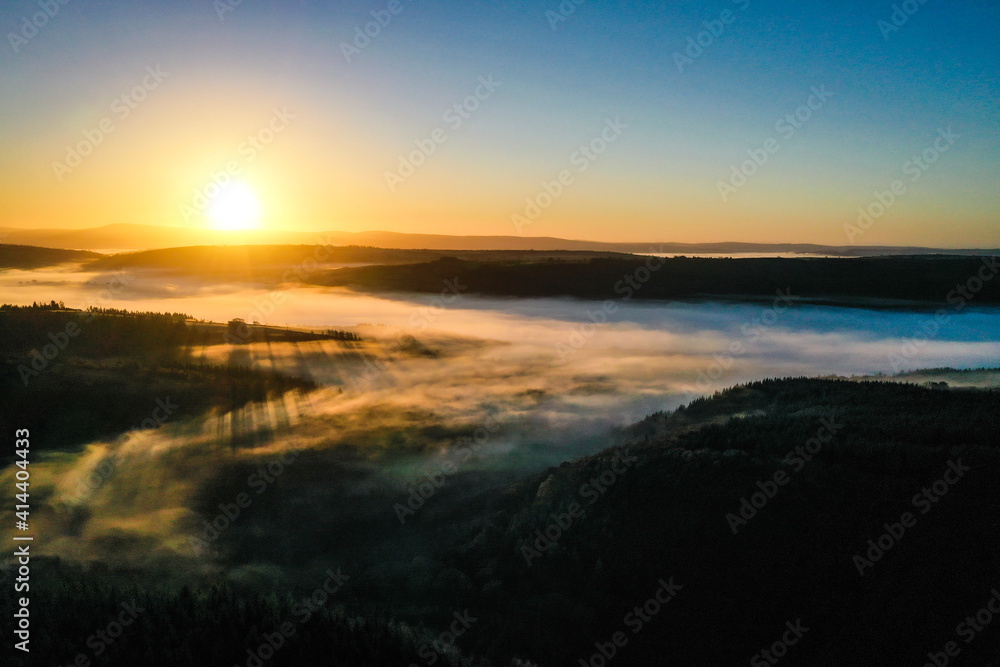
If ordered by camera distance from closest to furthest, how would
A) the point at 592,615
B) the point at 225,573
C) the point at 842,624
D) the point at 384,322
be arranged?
the point at 842,624 < the point at 592,615 < the point at 225,573 < the point at 384,322

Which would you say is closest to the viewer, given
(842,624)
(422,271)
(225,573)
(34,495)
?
(842,624)

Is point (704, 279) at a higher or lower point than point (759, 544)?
higher

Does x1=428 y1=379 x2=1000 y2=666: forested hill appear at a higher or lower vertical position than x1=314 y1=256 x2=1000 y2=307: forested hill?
lower

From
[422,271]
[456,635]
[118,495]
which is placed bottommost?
[456,635]

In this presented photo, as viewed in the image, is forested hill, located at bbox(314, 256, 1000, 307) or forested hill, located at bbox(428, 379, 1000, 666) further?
forested hill, located at bbox(314, 256, 1000, 307)

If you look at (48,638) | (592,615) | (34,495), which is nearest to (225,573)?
(48,638)

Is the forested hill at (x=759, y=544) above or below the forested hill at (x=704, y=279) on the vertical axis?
below

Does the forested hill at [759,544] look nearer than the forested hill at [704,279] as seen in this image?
Yes

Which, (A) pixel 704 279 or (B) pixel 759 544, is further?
(A) pixel 704 279

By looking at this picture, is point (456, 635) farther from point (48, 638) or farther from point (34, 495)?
point (34, 495)

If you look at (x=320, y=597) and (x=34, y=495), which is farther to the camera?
(x=34, y=495)

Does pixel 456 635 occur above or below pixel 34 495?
below
